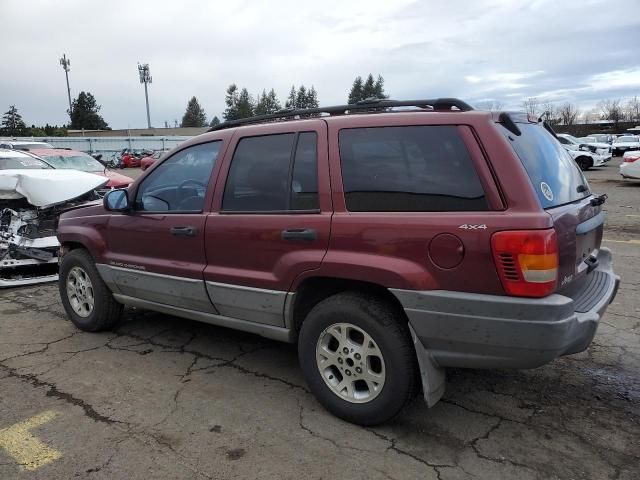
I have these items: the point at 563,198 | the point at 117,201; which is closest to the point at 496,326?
the point at 563,198

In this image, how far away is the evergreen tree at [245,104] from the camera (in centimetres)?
10894

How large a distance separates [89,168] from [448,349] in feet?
38.4

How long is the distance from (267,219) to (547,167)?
171 cm

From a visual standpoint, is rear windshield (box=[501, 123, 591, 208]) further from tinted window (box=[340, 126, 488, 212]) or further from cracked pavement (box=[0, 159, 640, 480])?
cracked pavement (box=[0, 159, 640, 480])

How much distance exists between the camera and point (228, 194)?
12.1 feet

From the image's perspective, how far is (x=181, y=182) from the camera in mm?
4125

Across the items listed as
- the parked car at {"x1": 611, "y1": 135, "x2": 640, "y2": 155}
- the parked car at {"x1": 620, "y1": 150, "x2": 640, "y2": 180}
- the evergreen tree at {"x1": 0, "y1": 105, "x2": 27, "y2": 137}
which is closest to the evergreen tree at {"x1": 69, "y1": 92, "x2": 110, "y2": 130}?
the evergreen tree at {"x1": 0, "y1": 105, "x2": 27, "y2": 137}

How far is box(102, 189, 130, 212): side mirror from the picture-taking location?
4.31 meters

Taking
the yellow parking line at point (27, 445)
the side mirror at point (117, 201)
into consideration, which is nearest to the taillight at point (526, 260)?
the yellow parking line at point (27, 445)

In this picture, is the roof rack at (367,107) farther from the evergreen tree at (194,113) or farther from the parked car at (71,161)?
the evergreen tree at (194,113)

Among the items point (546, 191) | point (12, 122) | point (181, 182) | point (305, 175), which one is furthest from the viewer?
point (12, 122)

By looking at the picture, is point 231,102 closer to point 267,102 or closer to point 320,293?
point 267,102

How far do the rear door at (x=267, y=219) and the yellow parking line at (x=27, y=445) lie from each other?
1.33 metres

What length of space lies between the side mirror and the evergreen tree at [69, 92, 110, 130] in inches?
3978
